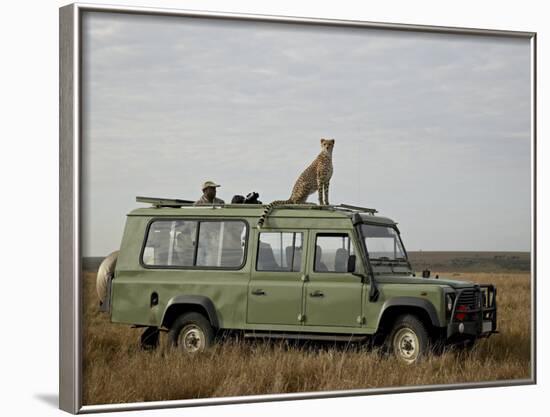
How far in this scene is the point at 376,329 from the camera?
45.6ft

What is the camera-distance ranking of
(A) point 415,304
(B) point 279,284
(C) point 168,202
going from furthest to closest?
(C) point 168,202 → (B) point 279,284 → (A) point 415,304

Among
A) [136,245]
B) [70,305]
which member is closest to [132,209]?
[136,245]

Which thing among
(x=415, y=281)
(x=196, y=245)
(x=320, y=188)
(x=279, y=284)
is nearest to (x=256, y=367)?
(x=279, y=284)

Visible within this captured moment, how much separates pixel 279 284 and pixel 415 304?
1443mm

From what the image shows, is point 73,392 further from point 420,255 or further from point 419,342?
point 420,255

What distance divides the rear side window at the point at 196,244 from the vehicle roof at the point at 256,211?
0.10 metres

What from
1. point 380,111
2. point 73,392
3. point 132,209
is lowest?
point 73,392

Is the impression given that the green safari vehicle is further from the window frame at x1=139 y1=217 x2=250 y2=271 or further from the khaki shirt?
the khaki shirt

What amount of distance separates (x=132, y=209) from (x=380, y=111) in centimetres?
295

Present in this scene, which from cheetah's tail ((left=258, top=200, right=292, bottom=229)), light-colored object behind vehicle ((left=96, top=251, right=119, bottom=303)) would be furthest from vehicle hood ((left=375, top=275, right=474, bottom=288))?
light-colored object behind vehicle ((left=96, top=251, right=119, bottom=303))

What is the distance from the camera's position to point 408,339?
1399 cm

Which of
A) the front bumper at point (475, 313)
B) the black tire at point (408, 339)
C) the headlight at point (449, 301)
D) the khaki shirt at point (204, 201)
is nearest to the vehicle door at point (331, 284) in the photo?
the black tire at point (408, 339)

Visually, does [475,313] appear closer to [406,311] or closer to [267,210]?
[406,311]

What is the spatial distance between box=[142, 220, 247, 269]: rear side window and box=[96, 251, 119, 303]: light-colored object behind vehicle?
38 centimetres
